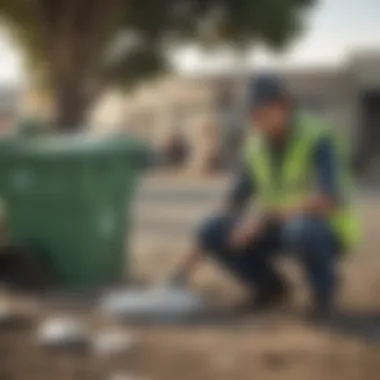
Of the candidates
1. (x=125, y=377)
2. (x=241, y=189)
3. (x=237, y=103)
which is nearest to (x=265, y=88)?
(x=237, y=103)

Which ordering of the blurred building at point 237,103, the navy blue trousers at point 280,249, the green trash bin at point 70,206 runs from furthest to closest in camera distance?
the green trash bin at point 70,206
the navy blue trousers at point 280,249
the blurred building at point 237,103

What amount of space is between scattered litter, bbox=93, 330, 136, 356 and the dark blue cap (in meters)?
0.43

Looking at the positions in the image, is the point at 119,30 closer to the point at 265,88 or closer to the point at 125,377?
the point at 265,88

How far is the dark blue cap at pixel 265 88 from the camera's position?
5.98 feet

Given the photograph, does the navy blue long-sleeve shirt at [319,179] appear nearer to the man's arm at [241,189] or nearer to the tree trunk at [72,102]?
the man's arm at [241,189]

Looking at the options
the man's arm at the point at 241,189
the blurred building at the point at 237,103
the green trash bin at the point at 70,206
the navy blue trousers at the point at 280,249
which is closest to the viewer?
the blurred building at the point at 237,103

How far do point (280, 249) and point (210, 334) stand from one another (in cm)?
20

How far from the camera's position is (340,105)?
5.90ft

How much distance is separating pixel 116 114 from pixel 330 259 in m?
0.44

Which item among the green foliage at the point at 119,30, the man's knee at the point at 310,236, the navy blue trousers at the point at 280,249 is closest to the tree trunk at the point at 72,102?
the green foliage at the point at 119,30

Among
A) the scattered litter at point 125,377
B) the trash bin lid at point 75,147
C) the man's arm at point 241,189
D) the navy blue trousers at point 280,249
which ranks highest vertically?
the trash bin lid at point 75,147

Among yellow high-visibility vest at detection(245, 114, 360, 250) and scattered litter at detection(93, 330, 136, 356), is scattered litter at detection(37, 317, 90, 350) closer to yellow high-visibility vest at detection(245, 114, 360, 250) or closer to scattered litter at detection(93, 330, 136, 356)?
scattered litter at detection(93, 330, 136, 356)

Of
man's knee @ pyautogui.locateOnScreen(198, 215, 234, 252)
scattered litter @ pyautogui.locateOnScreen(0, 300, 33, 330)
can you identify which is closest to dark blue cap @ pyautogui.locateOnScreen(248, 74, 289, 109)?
man's knee @ pyautogui.locateOnScreen(198, 215, 234, 252)

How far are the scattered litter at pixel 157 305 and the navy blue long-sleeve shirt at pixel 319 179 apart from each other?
189 millimetres
